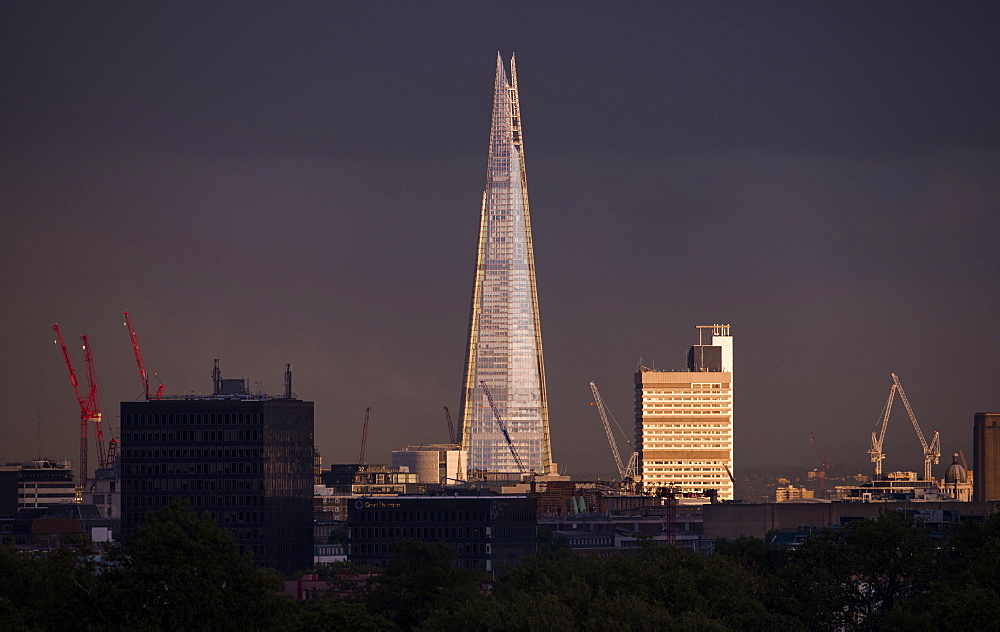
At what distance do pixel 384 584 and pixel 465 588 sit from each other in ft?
28.6

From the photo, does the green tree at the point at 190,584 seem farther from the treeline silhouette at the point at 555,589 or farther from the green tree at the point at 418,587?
the green tree at the point at 418,587

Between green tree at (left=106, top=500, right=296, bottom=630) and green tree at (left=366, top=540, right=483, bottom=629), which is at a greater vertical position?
green tree at (left=106, top=500, right=296, bottom=630)

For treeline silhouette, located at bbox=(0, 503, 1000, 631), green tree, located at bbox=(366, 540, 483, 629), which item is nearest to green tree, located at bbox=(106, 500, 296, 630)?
treeline silhouette, located at bbox=(0, 503, 1000, 631)

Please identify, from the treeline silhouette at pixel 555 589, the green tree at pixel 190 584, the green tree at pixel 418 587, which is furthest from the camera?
the green tree at pixel 418 587

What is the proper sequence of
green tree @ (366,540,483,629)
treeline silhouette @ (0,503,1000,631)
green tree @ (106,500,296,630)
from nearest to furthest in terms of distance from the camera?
green tree @ (106,500,296,630), treeline silhouette @ (0,503,1000,631), green tree @ (366,540,483,629)

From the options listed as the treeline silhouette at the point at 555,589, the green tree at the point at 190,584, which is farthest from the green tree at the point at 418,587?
the green tree at the point at 190,584

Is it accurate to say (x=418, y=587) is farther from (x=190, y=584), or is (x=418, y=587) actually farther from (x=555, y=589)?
(x=190, y=584)

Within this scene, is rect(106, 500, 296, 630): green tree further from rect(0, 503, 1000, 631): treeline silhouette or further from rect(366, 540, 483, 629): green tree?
rect(366, 540, 483, 629): green tree

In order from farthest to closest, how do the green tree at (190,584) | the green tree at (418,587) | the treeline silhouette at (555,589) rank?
the green tree at (418,587), the treeline silhouette at (555,589), the green tree at (190,584)

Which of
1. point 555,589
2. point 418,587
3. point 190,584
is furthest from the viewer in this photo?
point 418,587

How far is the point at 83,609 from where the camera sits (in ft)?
404

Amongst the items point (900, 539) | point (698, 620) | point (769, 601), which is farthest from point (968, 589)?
point (900, 539)

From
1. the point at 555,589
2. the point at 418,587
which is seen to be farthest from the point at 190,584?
the point at 555,589

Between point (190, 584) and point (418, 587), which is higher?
point (190, 584)
